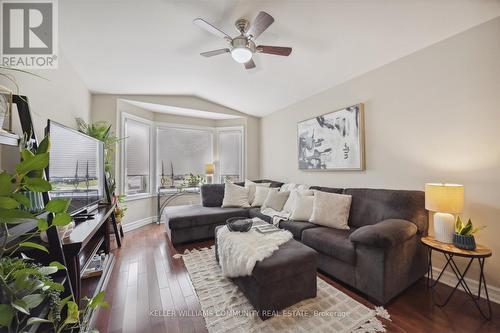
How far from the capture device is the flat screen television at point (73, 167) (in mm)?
1581

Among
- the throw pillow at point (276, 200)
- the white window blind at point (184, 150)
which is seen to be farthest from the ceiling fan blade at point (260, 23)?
the white window blind at point (184, 150)

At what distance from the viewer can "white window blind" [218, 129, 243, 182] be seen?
4.98m

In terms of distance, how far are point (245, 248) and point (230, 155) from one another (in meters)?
3.47

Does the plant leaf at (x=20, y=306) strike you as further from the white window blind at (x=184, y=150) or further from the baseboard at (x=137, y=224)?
the white window blind at (x=184, y=150)

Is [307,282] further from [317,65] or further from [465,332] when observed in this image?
[317,65]

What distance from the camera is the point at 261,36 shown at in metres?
2.26

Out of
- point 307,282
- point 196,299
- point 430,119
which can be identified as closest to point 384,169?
point 430,119

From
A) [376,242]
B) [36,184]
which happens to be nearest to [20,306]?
[36,184]

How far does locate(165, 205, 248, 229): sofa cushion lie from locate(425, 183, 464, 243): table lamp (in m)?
2.43

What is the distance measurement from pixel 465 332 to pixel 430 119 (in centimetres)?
192

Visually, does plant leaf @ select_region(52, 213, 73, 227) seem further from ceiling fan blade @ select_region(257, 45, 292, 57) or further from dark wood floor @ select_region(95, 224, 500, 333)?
ceiling fan blade @ select_region(257, 45, 292, 57)

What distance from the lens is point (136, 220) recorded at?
3938 mm

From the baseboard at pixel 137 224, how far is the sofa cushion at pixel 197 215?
118 centimetres

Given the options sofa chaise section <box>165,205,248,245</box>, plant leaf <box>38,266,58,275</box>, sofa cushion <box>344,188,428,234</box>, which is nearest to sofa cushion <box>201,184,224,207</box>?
sofa chaise section <box>165,205,248,245</box>
